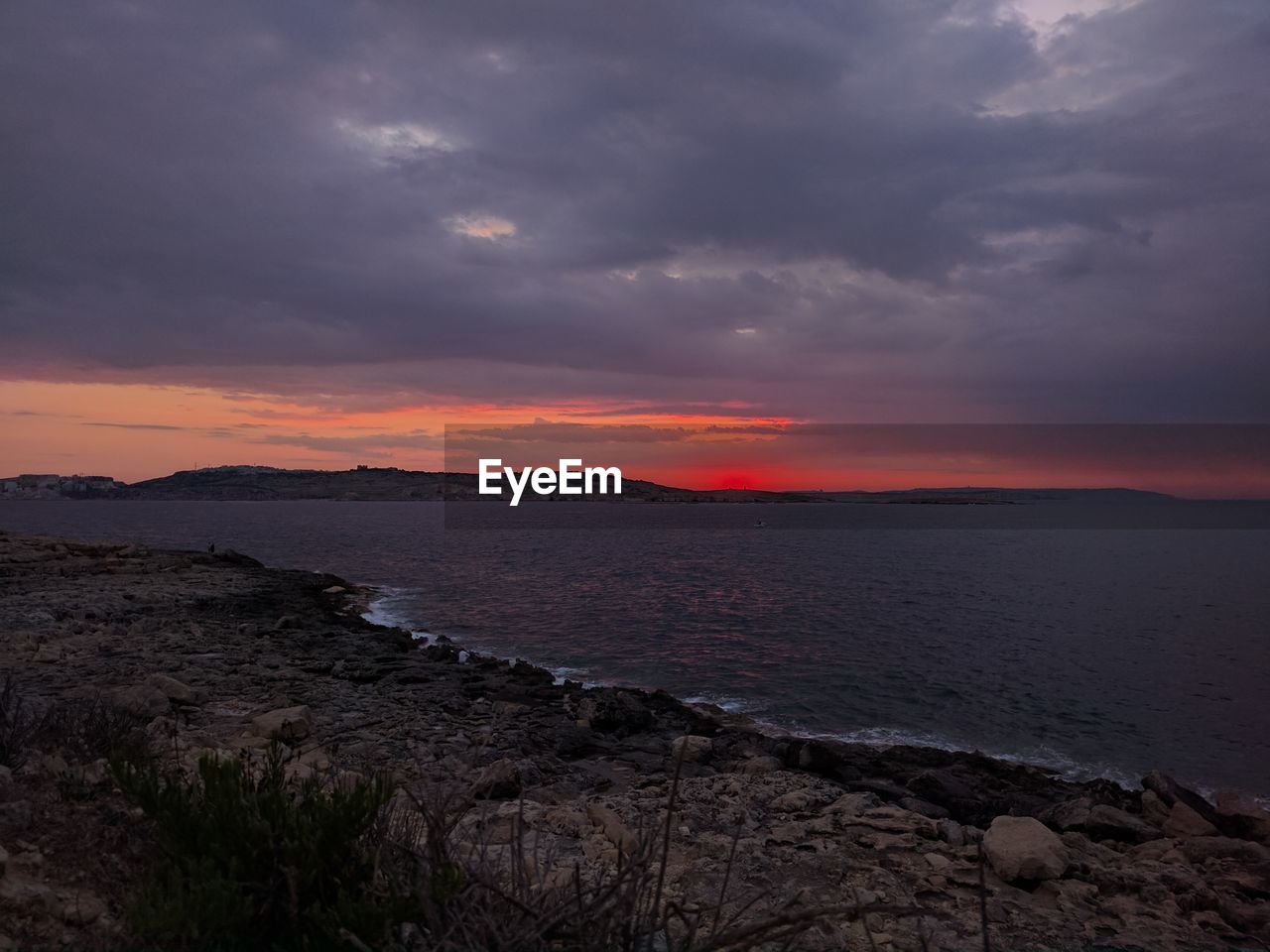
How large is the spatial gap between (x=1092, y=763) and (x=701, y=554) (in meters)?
52.4

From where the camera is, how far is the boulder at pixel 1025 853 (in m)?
7.66

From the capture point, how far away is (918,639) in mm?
27469

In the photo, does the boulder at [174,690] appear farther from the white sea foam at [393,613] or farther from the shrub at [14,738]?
the white sea foam at [393,613]

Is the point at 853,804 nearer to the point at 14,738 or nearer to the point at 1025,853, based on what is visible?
the point at 1025,853

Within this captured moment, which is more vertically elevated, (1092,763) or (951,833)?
(951,833)

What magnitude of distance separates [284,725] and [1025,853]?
10063 mm

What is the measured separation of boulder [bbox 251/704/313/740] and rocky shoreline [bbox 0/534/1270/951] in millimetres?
41

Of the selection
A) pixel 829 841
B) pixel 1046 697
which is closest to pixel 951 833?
pixel 829 841

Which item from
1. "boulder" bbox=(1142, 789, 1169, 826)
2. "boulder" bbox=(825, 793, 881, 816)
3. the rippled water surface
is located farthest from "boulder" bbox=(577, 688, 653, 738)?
"boulder" bbox=(1142, 789, 1169, 826)

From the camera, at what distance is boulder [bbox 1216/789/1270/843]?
10.2 meters

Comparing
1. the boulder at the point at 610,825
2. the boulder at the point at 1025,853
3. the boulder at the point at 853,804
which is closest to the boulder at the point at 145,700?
the boulder at the point at 610,825

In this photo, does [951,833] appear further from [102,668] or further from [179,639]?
[179,639]

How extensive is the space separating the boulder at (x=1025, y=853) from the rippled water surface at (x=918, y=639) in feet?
26.3

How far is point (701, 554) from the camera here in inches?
2650
